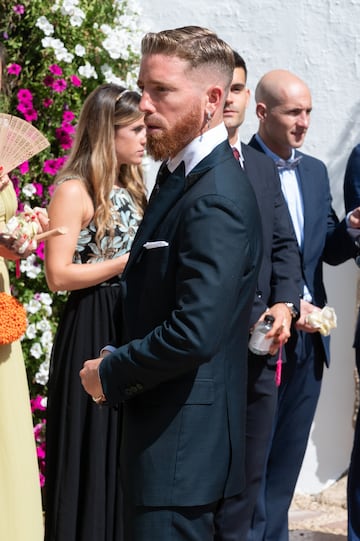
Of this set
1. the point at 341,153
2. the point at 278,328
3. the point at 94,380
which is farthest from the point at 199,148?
the point at 341,153

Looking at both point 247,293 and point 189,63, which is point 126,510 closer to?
point 247,293

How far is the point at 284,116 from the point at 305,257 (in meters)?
0.75

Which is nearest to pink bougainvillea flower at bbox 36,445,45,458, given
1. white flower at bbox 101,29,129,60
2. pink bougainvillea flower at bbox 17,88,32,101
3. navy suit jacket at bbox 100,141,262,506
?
pink bougainvillea flower at bbox 17,88,32,101

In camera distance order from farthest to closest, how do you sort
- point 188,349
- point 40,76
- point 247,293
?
point 40,76
point 247,293
point 188,349

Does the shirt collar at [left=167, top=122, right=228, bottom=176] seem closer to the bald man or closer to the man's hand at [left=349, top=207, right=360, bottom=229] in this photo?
the man's hand at [left=349, top=207, right=360, bottom=229]

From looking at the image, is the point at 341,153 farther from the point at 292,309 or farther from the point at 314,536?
the point at 314,536

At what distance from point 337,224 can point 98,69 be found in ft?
6.73

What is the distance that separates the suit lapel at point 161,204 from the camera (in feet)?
10.2

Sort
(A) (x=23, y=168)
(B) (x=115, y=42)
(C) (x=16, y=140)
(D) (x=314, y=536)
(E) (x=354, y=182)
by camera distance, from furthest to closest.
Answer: (B) (x=115, y=42), (A) (x=23, y=168), (D) (x=314, y=536), (E) (x=354, y=182), (C) (x=16, y=140)

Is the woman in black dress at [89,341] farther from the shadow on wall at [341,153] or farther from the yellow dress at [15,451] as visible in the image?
the shadow on wall at [341,153]

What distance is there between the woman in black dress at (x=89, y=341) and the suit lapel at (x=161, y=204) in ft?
4.75

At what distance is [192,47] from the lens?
122 inches

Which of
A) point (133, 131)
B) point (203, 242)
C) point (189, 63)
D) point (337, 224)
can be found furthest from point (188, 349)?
point (337, 224)

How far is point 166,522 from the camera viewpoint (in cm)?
301
